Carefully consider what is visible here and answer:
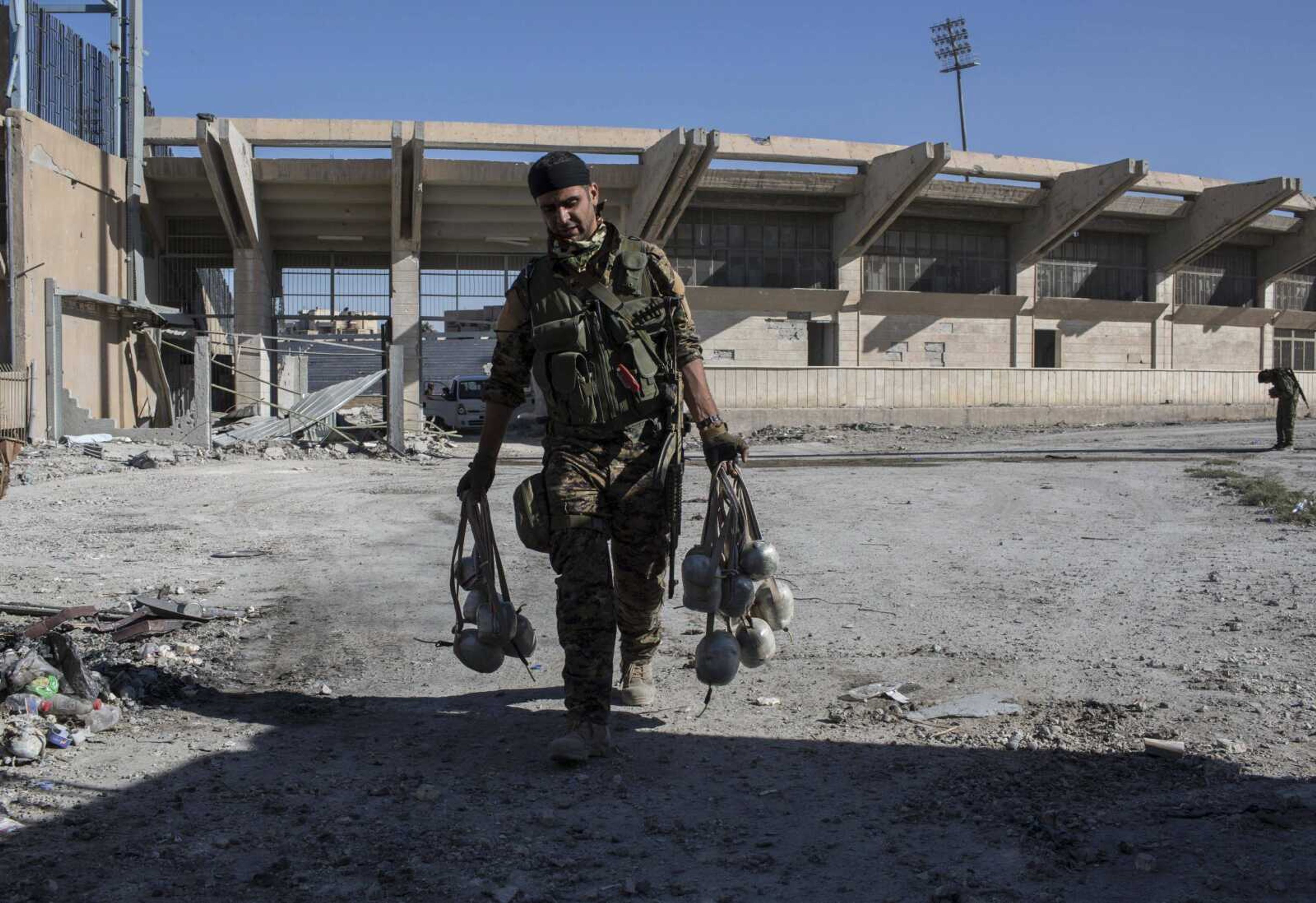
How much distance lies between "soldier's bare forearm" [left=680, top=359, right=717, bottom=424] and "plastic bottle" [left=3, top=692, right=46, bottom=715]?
2358 mm

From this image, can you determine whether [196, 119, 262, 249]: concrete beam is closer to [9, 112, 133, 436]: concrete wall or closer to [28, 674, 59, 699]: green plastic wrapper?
[9, 112, 133, 436]: concrete wall

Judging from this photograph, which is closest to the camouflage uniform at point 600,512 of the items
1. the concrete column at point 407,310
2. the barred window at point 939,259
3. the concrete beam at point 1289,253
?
the concrete column at point 407,310

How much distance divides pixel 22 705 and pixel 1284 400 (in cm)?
1687

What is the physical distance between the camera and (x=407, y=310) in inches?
920

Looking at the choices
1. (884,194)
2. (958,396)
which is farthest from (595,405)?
(958,396)

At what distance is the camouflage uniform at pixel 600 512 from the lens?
3.47 meters

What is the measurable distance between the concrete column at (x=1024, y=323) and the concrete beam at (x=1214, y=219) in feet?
13.9

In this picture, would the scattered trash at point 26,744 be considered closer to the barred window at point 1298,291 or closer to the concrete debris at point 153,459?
the concrete debris at point 153,459

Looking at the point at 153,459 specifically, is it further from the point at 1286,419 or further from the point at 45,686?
the point at 1286,419

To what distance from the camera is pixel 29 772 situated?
317cm

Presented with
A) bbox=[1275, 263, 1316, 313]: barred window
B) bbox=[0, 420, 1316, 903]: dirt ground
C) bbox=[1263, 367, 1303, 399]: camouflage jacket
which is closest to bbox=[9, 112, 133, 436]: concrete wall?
bbox=[0, 420, 1316, 903]: dirt ground

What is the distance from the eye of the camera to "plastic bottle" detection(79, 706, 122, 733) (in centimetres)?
362

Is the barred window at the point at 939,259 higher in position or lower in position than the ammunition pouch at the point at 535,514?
higher

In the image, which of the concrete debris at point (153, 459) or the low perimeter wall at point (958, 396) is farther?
the low perimeter wall at point (958, 396)
